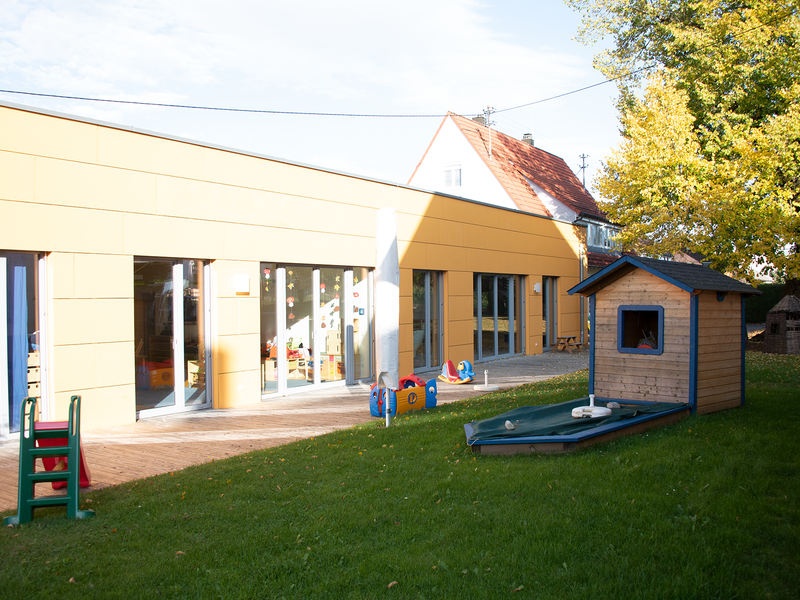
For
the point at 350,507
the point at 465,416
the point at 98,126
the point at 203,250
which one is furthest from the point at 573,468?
the point at 98,126

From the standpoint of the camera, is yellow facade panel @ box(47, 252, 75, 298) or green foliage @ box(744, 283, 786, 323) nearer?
yellow facade panel @ box(47, 252, 75, 298)

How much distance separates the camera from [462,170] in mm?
25016

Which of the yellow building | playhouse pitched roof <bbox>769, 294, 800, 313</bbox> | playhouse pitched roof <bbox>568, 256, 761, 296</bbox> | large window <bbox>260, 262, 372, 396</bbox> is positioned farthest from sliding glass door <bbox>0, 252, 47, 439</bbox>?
playhouse pitched roof <bbox>769, 294, 800, 313</bbox>

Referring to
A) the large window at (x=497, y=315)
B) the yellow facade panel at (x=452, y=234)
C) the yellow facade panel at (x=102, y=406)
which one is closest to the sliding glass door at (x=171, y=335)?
the yellow facade panel at (x=102, y=406)

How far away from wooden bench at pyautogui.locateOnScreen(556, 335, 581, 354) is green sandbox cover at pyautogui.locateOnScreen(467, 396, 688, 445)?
12.4 m

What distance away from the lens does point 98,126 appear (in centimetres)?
884

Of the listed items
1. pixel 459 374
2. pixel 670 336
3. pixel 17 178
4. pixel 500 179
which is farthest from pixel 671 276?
Result: pixel 500 179

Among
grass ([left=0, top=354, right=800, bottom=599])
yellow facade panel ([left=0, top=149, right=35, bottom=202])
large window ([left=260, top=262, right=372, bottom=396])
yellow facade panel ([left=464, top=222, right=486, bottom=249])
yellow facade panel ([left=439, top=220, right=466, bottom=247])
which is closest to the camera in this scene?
grass ([left=0, top=354, right=800, bottom=599])

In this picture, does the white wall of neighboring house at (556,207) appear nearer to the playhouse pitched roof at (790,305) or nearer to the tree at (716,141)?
the tree at (716,141)

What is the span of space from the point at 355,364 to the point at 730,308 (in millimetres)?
7376

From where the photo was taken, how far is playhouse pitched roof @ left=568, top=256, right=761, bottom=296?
8.26 metres

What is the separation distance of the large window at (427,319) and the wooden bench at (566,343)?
22.0 ft

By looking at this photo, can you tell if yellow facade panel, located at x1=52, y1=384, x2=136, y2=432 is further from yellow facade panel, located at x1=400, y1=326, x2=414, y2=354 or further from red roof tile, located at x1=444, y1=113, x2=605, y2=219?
red roof tile, located at x1=444, y1=113, x2=605, y2=219

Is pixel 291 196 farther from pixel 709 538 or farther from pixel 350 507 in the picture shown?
pixel 709 538
